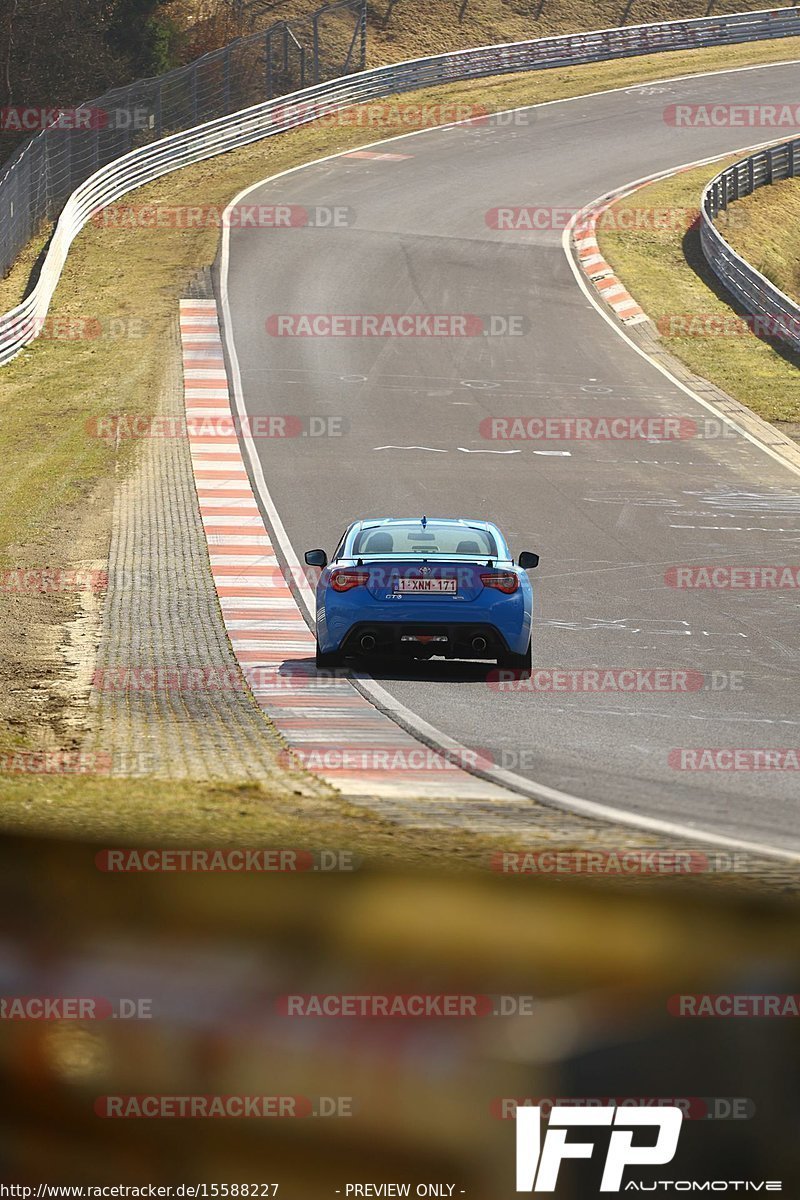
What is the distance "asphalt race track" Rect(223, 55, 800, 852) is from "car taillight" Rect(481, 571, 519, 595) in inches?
33.3

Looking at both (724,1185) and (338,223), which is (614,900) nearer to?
(724,1185)

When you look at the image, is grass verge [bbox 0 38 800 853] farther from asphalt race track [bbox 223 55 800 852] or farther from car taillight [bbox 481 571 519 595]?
car taillight [bbox 481 571 519 595]

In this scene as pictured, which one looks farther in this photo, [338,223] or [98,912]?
[338,223]

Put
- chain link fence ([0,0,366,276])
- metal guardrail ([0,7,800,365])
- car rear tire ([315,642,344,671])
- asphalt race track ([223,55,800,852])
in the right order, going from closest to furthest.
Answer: asphalt race track ([223,55,800,852])
car rear tire ([315,642,344,671])
metal guardrail ([0,7,800,365])
chain link fence ([0,0,366,276])

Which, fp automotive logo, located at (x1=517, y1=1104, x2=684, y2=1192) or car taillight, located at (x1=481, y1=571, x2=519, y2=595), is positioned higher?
car taillight, located at (x1=481, y1=571, x2=519, y2=595)

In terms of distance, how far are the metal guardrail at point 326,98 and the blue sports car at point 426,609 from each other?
20.9 meters

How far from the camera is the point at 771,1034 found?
3.86m

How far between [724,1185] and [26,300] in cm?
3326

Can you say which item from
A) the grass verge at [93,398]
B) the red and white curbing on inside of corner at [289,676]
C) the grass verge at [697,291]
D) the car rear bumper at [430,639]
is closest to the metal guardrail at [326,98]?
the grass verge at [93,398]

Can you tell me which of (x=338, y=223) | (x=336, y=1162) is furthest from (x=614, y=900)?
(x=338, y=223)

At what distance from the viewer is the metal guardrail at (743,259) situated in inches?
1385

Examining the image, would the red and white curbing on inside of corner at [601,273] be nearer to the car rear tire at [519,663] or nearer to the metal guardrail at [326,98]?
the metal guardrail at [326,98]

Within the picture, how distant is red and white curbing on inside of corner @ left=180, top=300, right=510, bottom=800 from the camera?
30.5 feet

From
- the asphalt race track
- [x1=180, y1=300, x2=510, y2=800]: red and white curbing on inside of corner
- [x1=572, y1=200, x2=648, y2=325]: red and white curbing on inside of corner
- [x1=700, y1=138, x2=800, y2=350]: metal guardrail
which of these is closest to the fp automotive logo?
the asphalt race track
